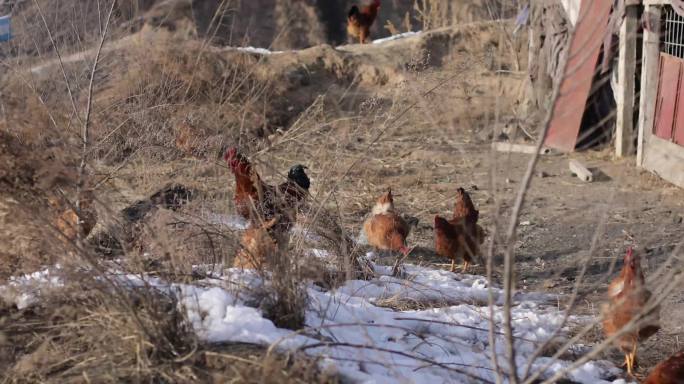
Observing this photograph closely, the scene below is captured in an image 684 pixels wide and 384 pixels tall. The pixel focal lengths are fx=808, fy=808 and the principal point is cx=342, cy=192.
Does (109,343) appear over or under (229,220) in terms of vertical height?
over

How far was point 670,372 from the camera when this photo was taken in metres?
3.72

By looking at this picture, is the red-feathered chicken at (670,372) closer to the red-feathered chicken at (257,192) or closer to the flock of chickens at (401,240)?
the flock of chickens at (401,240)

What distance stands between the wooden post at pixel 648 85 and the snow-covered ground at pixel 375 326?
5.39 m

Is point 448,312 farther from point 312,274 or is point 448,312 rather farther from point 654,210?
point 654,210

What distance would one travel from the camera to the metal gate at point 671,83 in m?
9.50

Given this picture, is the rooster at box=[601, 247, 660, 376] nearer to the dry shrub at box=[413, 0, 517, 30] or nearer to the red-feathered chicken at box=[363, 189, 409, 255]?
the red-feathered chicken at box=[363, 189, 409, 255]

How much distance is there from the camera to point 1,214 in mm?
3781

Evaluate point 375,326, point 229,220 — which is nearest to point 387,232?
point 229,220

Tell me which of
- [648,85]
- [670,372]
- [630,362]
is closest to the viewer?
[670,372]

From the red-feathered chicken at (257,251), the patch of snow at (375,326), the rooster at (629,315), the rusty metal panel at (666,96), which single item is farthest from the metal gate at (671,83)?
the red-feathered chicken at (257,251)

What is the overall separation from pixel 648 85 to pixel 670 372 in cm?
724

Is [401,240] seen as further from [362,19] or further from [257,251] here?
[362,19]

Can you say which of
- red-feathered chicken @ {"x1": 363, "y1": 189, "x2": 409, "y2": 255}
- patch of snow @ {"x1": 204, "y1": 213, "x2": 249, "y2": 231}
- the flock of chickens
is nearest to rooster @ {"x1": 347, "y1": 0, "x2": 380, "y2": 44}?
the flock of chickens

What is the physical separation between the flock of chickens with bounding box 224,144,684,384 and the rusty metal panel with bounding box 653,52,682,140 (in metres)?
3.83
